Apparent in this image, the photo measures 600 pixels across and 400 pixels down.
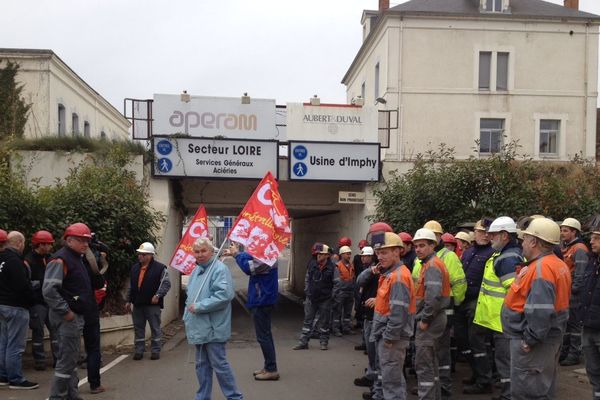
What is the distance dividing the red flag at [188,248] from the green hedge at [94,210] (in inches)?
77.5

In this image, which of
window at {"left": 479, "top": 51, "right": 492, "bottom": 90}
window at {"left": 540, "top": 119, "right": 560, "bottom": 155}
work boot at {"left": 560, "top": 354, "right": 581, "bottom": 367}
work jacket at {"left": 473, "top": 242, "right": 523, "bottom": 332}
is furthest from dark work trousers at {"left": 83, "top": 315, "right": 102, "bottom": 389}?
window at {"left": 540, "top": 119, "right": 560, "bottom": 155}

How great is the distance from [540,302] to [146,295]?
6.81 metres

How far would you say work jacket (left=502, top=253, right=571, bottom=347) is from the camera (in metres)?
5.01

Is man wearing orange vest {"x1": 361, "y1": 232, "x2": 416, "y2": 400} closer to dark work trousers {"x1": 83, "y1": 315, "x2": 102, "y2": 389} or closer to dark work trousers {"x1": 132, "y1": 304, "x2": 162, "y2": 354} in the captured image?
dark work trousers {"x1": 83, "y1": 315, "x2": 102, "y2": 389}

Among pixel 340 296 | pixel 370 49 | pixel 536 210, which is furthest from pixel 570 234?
pixel 370 49

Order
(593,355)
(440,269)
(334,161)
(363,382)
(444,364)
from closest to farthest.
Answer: (593,355) < (440,269) < (444,364) < (363,382) < (334,161)

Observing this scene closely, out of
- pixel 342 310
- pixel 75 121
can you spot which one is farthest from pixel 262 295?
pixel 75 121

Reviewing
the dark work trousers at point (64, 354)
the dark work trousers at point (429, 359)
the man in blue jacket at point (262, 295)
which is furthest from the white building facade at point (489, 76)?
the dark work trousers at point (64, 354)

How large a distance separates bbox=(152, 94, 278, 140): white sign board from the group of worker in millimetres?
6893

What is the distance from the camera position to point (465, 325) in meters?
8.23

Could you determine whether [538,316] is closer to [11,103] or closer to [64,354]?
[64,354]

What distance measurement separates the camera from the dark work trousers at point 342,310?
12.7 metres

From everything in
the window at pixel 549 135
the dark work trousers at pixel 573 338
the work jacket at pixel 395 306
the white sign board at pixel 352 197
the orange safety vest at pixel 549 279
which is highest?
the window at pixel 549 135

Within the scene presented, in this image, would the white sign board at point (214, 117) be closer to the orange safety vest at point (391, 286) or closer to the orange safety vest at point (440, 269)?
the orange safety vest at point (440, 269)
